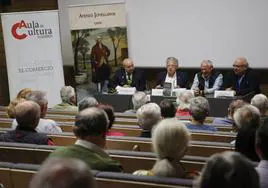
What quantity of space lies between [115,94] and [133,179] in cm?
414

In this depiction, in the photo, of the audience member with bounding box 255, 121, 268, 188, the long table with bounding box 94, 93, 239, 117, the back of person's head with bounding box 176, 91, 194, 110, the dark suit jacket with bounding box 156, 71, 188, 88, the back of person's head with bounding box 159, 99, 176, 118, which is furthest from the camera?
the dark suit jacket with bounding box 156, 71, 188, 88

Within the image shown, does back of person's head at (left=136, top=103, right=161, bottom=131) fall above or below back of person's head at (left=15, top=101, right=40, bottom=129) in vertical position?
below

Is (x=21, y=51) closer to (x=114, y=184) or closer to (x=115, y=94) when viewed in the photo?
(x=115, y=94)

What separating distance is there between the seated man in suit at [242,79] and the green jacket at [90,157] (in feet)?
14.0

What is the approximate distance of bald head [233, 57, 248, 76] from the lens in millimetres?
6480

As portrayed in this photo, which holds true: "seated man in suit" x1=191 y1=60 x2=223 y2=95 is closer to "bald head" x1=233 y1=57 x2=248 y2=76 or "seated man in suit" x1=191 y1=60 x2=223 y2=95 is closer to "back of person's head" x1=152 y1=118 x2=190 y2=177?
Answer: "bald head" x1=233 y1=57 x2=248 y2=76

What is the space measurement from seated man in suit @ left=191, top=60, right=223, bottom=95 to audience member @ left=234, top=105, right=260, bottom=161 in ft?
11.5

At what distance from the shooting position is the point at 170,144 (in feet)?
7.39

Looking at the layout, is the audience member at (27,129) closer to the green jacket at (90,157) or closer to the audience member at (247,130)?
the green jacket at (90,157)

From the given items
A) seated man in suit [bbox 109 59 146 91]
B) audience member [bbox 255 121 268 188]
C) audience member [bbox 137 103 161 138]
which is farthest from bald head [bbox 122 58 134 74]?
audience member [bbox 255 121 268 188]

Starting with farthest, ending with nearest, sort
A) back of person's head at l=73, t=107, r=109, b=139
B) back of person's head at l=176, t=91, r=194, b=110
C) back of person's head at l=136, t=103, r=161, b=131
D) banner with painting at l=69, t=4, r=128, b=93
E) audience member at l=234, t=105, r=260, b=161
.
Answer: banner with painting at l=69, t=4, r=128, b=93 → back of person's head at l=176, t=91, r=194, b=110 → back of person's head at l=136, t=103, r=161, b=131 → audience member at l=234, t=105, r=260, b=161 → back of person's head at l=73, t=107, r=109, b=139

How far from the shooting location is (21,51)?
23.6 ft

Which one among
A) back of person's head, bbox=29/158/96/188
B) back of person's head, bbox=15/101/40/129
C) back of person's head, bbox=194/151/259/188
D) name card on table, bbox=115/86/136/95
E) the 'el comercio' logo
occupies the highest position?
the 'el comercio' logo

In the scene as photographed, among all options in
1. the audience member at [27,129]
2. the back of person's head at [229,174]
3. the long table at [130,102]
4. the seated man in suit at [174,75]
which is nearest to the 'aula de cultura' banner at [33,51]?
the long table at [130,102]
